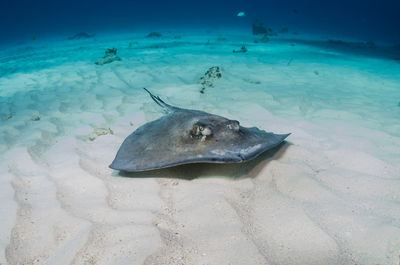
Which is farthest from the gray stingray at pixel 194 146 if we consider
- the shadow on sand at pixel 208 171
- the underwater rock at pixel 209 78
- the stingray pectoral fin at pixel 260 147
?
the underwater rock at pixel 209 78

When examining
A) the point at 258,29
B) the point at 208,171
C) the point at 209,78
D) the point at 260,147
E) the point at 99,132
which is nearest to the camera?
the point at 260,147

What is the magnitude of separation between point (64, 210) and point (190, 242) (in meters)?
1.33

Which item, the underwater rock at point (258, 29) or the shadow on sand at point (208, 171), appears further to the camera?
the underwater rock at point (258, 29)

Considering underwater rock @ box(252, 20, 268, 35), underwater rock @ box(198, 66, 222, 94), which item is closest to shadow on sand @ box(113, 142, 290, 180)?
underwater rock @ box(198, 66, 222, 94)

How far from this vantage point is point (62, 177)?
298cm

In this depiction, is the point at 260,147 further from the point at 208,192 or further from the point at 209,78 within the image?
the point at 209,78

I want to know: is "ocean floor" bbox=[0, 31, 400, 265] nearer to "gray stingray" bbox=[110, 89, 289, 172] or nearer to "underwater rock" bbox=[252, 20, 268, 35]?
"gray stingray" bbox=[110, 89, 289, 172]

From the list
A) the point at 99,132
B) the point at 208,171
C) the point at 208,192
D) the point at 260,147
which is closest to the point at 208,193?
the point at 208,192

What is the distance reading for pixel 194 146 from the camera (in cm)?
254

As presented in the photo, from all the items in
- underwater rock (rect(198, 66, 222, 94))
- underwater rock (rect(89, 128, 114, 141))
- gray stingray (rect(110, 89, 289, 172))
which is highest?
gray stingray (rect(110, 89, 289, 172))

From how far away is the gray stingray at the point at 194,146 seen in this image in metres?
2.35

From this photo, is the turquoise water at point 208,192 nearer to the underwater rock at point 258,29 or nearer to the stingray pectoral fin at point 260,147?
the stingray pectoral fin at point 260,147

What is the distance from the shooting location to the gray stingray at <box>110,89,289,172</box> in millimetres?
2350

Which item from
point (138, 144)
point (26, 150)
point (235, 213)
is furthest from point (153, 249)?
point (26, 150)
